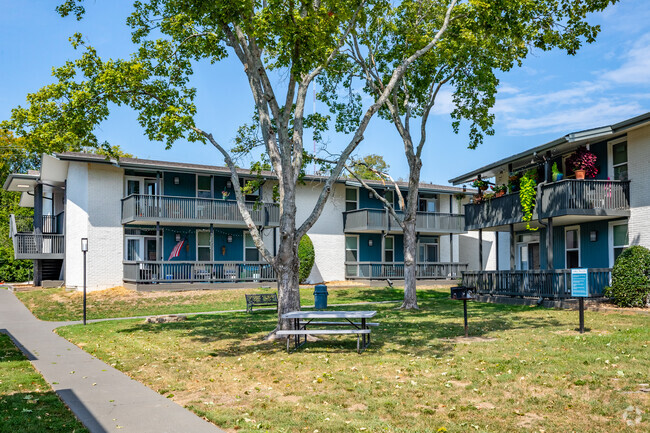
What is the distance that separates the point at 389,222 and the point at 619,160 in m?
16.2

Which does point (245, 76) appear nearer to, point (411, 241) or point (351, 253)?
point (411, 241)

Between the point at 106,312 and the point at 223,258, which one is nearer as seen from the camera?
the point at 106,312

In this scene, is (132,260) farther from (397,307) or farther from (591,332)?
(591,332)

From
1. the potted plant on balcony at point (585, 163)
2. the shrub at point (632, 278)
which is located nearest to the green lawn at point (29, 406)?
the shrub at point (632, 278)

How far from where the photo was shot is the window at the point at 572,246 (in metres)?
22.2

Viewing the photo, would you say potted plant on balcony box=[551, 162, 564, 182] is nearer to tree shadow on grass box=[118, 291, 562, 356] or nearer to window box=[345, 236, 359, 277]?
tree shadow on grass box=[118, 291, 562, 356]

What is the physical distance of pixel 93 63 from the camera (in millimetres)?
14953

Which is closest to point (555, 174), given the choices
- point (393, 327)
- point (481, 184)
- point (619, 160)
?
point (619, 160)

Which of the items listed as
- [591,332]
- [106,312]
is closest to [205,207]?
[106,312]

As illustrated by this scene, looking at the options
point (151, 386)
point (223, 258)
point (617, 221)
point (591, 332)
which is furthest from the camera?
point (223, 258)

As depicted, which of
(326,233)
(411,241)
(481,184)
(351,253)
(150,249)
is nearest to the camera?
(411,241)

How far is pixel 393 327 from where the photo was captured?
14.9m

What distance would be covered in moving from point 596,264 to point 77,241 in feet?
76.1

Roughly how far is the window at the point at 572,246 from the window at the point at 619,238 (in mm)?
1873
